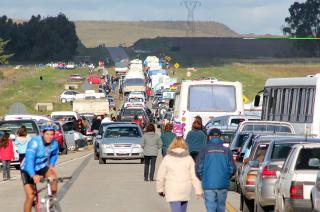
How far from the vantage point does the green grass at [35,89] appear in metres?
116

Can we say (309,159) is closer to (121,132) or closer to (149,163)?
(149,163)

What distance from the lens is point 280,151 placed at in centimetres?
1959

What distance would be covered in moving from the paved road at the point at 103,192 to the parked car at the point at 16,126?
2.99ft

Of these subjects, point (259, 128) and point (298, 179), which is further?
point (259, 128)

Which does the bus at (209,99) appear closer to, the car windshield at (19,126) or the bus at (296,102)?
the bus at (296,102)


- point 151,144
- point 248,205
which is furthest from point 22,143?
point 248,205

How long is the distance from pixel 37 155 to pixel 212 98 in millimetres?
28203

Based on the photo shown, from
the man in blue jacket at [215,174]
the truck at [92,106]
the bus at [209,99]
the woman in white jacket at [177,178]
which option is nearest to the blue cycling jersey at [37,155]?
the woman in white jacket at [177,178]

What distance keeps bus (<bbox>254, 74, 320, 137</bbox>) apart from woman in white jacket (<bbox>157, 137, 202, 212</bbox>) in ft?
52.9

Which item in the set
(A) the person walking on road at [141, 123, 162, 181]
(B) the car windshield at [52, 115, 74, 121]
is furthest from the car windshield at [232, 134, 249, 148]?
(B) the car windshield at [52, 115, 74, 121]

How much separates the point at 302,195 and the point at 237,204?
25.1ft

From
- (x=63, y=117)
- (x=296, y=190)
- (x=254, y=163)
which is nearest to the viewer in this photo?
(x=296, y=190)

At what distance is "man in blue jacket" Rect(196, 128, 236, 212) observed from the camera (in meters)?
16.7

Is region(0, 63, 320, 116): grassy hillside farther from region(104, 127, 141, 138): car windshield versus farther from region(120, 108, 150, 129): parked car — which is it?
region(104, 127, 141, 138): car windshield
